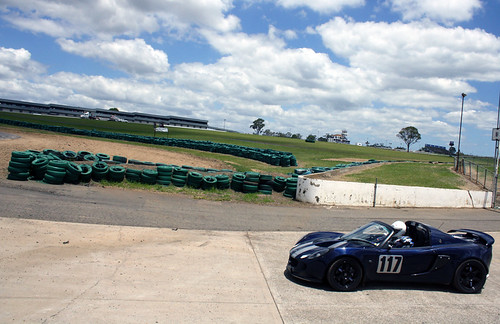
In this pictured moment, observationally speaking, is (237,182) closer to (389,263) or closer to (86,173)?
(86,173)

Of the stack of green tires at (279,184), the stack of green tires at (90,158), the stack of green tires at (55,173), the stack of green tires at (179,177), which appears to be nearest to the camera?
the stack of green tires at (55,173)

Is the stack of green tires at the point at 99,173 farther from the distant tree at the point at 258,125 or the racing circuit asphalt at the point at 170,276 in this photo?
the distant tree at the point at 258,125

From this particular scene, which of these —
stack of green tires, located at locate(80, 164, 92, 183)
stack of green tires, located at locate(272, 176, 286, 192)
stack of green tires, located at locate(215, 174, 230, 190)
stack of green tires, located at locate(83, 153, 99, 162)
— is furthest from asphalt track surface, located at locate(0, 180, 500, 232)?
stack of green tires, located at locate(83, 153, 99, 162)

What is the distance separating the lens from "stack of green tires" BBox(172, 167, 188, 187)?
17047 mm

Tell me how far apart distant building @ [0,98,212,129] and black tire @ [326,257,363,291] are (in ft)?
310

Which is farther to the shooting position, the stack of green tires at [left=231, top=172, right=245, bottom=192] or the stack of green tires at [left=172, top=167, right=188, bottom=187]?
the stack of green tires at [left=231, top=172, right=245, bottom=192]

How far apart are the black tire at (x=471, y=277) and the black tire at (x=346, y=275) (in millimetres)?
1897

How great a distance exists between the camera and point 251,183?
1738cm

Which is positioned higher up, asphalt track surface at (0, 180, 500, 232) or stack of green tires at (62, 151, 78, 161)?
stack of green tires at (62, 151, 78, 161)

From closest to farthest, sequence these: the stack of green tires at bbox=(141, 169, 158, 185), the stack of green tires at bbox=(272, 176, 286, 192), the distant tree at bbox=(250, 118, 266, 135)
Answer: the stack of green tires at bbox=(141, 169, 158, 185) < the stack of green tires at bbox=(272, 176, 286, 192) < the distant tree at bbox=(250, 118, 266, 135)

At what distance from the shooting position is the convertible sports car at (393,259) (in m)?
6.78

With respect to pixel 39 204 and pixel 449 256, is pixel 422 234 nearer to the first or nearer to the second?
pixel 449 256

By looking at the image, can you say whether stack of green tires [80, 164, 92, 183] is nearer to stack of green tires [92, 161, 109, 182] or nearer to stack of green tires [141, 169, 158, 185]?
stack of green tires [92, 161, 109, 182]

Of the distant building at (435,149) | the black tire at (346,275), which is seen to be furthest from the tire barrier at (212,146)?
the distant building at (435,149)
